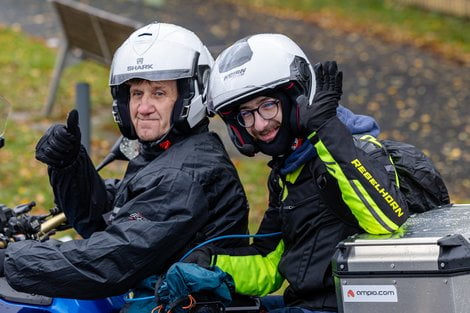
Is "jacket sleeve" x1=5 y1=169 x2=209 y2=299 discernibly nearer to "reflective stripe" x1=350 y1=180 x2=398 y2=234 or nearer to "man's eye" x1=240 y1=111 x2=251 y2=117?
"man's eye" x1=240 y1=111 x2=251 y2=117

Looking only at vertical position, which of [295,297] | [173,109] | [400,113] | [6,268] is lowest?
[400,113]

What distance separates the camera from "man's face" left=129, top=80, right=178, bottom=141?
4.66 m

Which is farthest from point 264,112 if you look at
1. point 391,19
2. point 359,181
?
point 391,19

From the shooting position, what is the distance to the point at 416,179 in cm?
437

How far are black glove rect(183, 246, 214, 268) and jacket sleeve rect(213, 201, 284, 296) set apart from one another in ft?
0.16

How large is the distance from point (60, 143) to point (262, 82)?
1049 mm

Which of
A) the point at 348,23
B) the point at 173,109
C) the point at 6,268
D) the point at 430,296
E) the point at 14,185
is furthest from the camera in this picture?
the point at 348,23

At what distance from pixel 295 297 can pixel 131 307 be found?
27.4 inches

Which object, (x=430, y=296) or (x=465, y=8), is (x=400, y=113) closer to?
(x=465, y=8)

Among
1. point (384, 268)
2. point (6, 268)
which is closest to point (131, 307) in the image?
point (6, 268)

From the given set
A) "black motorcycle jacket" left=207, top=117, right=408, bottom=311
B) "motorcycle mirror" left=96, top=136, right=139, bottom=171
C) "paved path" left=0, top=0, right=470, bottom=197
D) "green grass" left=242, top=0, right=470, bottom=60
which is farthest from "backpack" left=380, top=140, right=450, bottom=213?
"green grass" left=242, top=0, right=470, bottom=60

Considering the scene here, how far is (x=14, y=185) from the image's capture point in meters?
9.84

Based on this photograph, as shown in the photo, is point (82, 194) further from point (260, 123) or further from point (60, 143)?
point (260, 123)

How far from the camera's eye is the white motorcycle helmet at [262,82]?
429 centimetres
